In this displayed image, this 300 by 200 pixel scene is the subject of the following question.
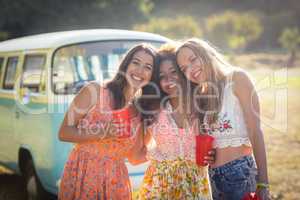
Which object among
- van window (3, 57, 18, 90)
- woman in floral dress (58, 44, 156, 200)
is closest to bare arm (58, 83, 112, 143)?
woman in floral dress (58, 44, 156, 200)

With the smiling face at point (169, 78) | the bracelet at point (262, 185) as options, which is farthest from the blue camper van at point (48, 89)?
the bracelet at point (262, 185)

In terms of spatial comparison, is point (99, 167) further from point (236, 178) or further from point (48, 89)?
point (48, 89)

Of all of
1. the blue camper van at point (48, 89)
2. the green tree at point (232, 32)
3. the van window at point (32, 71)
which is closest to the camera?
the blue camper van at point (48, 89)

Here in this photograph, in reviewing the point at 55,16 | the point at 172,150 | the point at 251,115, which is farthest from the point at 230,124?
the point at 55,16

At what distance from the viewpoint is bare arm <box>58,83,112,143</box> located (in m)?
3.90

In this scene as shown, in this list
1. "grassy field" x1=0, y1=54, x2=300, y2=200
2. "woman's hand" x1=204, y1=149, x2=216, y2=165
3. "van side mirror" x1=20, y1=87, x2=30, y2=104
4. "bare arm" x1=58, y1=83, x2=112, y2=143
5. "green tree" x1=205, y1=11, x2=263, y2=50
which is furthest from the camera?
"green tree" x1=205, y1=11, x2=263, y2=50

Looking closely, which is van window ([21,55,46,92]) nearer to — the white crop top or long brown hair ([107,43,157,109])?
long brown hair ([107,43,157,109])

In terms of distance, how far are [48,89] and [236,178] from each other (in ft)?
10.3

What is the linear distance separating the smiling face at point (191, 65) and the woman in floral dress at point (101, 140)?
0.24m

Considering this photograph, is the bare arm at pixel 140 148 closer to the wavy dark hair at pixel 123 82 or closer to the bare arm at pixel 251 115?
the wavy dark hair at pixel 123 82

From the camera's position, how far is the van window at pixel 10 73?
24.0ft

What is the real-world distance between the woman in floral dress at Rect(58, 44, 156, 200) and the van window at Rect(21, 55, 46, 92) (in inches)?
104

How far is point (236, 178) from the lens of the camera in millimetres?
3617

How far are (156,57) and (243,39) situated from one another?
35.2 m
